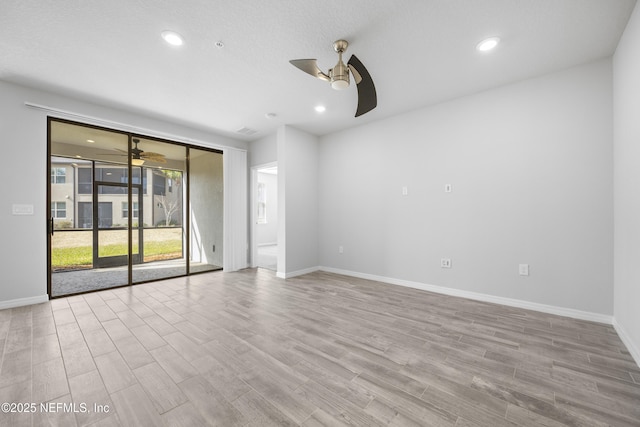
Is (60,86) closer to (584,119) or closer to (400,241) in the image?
(400,241)

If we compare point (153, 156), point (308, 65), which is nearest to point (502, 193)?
point (308, 65)

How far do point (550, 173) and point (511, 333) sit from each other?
6.19 ft

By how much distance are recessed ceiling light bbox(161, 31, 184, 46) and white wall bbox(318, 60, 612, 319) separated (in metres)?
3.10

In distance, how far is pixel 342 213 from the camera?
486cm

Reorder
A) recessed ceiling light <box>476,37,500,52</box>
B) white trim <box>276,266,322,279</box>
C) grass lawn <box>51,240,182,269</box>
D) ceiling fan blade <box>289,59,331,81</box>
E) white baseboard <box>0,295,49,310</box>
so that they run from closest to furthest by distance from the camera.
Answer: ceiling fan blade <box>289,59,331,81</box>, recessed ceiling light <box>476,37,500,52</box>, white baseboard <box>0,295,49,310</box>, grass lawn <box>51,240,182,269</box>, white trim <box>276,266,322,279</box>

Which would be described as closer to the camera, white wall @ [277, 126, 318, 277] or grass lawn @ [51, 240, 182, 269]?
grass lawn @ [51, 240, 182, 269]

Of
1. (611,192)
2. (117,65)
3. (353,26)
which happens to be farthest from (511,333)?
(117,65)

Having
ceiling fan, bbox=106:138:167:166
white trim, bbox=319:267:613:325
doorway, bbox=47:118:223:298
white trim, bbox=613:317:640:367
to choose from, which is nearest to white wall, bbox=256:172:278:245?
doorway, bbox=47:118:223:298

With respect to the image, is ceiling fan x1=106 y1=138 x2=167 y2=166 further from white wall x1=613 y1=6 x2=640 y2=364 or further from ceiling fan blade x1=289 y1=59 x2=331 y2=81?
white wall x1=613 y1=6 x2=640 y2=364

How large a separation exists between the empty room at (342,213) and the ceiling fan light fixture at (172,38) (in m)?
0.01

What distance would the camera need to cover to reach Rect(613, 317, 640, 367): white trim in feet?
6.38

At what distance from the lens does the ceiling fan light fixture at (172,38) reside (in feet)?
7.32

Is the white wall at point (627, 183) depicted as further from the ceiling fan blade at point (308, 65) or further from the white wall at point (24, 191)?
the white wall at point (24, 191)

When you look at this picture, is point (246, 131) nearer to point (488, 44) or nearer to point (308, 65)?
point (308, 65)
